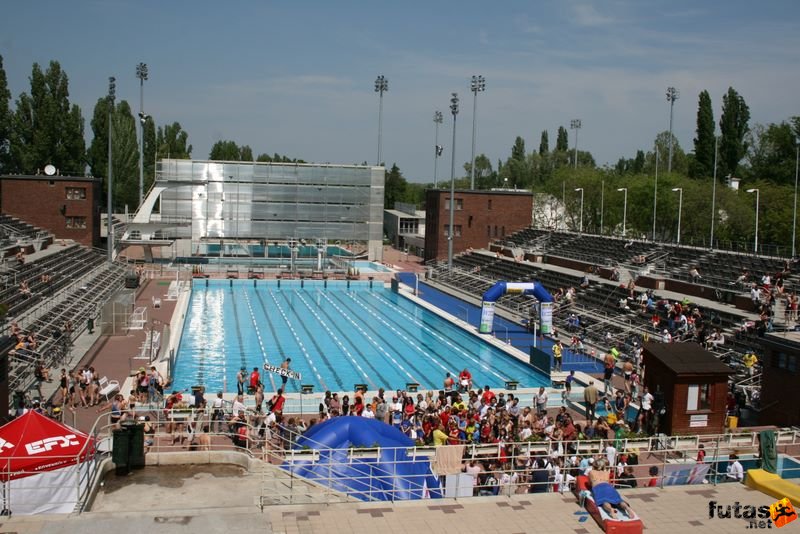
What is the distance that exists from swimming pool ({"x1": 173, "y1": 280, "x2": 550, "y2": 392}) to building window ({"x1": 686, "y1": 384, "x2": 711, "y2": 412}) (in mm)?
8095

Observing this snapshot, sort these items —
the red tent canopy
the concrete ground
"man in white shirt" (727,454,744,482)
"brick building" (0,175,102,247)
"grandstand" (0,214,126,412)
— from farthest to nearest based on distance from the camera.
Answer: "brick building" (0,175,102,247)
"grandstand" (0,214,126,412)
"man in white shirt" (727,454,744,482)
the red tent canopy
the concrete ground

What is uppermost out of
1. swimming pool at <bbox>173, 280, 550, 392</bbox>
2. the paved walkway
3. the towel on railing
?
the towel on railing

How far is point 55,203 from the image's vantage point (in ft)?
166

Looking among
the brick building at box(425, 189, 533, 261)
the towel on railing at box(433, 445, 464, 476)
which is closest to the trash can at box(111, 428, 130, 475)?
the towel on railing at box(433, 445, 464, 476)

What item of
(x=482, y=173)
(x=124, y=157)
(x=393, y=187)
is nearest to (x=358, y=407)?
(x=124, y=157)

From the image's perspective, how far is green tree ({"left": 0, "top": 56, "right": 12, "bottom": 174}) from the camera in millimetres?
54375

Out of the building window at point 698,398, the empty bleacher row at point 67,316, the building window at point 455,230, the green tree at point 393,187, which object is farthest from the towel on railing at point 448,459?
the green tree at point 393,187

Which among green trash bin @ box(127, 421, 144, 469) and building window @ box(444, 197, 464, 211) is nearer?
green trash bin @ box(127, 421, 144, 469)

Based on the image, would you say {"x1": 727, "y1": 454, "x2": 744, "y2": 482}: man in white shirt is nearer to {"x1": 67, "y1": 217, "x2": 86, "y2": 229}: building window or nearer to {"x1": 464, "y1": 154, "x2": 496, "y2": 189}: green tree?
{"x1": 67, "y1": 217, "x2": 86, "y2": 229}: building window

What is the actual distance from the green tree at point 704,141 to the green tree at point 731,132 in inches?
58.0

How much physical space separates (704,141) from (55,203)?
4953cm

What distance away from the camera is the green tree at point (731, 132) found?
66.7 meters

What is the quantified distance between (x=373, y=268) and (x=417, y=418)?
1649 inches

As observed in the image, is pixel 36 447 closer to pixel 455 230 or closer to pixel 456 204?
pixel 455 230
